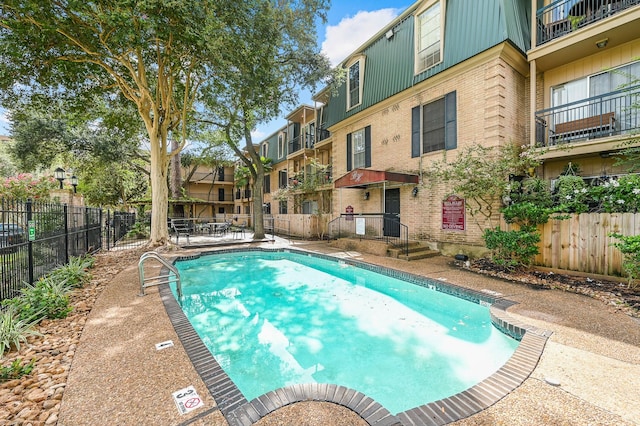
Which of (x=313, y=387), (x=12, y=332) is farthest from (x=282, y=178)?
(x=313, y=387)

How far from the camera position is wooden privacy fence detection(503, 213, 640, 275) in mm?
5848

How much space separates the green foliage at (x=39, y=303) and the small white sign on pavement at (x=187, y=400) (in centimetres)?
309

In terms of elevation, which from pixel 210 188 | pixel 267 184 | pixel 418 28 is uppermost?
pixel 418 28

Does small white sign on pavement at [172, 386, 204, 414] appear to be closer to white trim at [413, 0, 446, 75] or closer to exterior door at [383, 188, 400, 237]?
exterior door at [383, 188, 400, 237]

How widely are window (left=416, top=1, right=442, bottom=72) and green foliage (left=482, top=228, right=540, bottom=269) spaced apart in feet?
21.6

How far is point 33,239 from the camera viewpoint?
4832 millimetres

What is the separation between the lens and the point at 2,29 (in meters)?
7.65

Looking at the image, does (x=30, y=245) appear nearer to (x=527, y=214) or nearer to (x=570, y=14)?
(x=527, y=214)

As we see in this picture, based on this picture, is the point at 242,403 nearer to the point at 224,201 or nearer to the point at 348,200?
the point at 348,200

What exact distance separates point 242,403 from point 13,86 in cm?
1411

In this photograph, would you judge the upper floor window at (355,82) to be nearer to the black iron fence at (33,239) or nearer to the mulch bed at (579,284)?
the mulch bed at (579,284)

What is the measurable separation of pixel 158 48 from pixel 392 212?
10577 millimetres

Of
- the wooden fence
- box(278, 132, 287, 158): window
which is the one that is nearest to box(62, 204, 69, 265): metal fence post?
the wooden fence

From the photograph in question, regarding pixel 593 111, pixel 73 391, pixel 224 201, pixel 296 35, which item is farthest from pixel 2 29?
pixel 224 201
